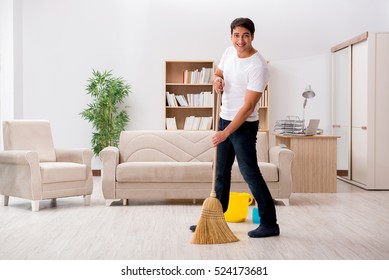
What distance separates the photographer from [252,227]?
4.98m

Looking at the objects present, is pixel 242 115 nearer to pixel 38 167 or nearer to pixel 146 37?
pixel 38 167

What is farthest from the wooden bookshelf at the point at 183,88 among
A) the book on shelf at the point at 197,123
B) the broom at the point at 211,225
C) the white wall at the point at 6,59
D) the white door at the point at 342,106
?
the broom at the point at 211,225

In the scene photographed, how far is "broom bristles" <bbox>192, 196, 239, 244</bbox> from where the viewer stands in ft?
13.7

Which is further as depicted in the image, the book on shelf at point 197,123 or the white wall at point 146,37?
the white wall at point 146,37

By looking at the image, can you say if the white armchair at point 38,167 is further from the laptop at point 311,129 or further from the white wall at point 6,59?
the white wall at point 6,59

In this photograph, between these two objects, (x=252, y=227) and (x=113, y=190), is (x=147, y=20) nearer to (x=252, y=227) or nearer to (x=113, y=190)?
(x=113, y=190)

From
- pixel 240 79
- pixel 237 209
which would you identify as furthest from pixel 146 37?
pixel 240 79

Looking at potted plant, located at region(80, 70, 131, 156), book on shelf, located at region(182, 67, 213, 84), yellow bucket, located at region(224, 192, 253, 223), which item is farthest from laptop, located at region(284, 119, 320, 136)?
potted plant, located at region(80, 70, 131, 156)

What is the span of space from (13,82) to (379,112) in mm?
5064

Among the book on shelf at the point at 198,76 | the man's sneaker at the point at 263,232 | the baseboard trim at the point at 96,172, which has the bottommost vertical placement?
the man's sneaker at the point at 263,232

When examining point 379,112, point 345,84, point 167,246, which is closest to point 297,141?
point 379,112

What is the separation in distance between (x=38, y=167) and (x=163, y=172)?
1.20m

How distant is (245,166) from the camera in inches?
172

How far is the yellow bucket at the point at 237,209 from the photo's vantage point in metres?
5.23
